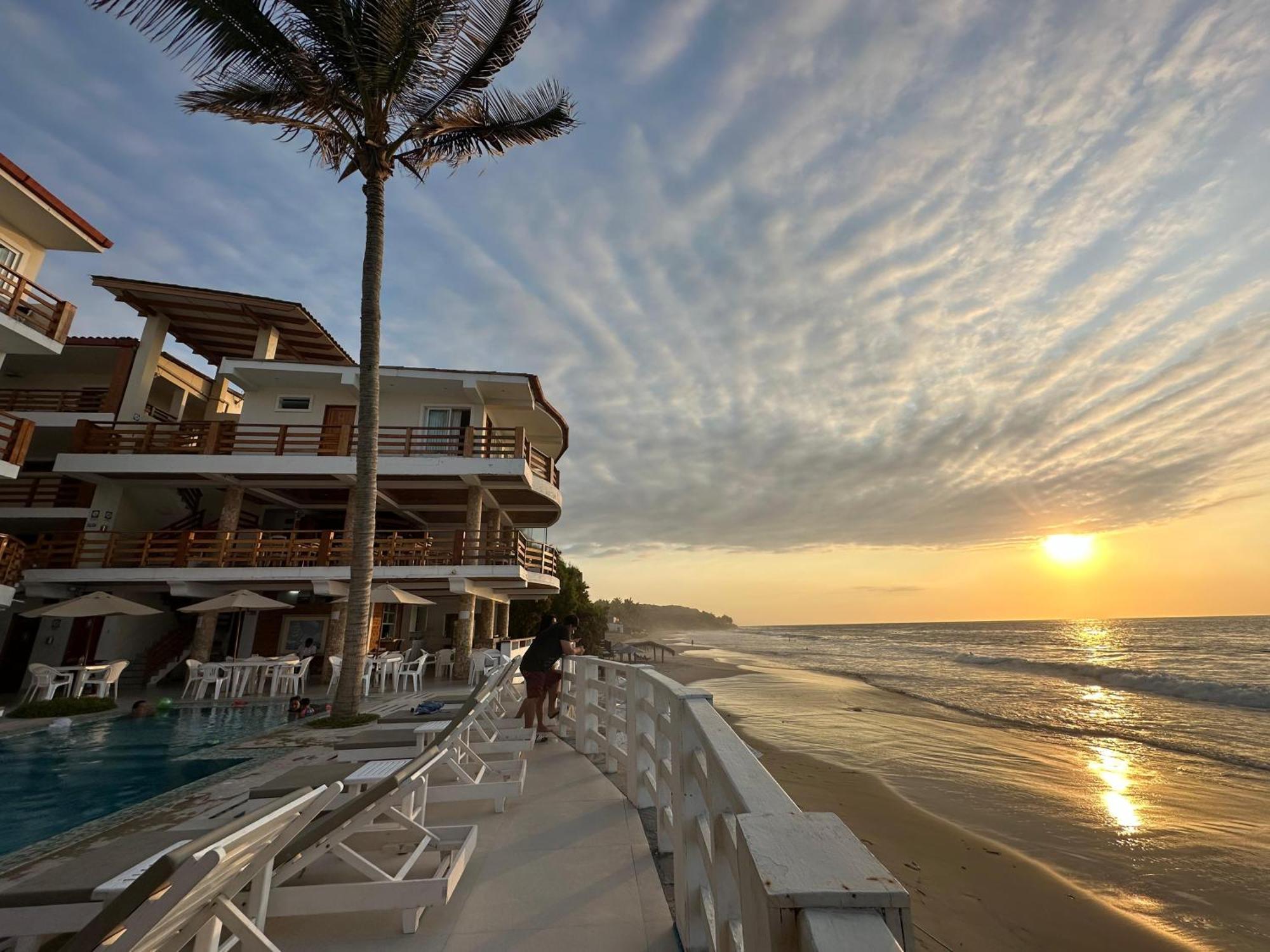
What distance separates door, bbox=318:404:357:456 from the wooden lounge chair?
15.8 metres

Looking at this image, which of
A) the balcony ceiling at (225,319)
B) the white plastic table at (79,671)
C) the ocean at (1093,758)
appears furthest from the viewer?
the balcony ceiling at (225,319)

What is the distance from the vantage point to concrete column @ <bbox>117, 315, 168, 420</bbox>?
18531mm

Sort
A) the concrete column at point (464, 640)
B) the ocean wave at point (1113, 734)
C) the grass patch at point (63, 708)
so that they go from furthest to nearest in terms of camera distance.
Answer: the concrete column at point (464, 640), the grass patch at point (63, 708), the ocean wave at point (1113, 734)

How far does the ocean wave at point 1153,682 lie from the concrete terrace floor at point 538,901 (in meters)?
23.5

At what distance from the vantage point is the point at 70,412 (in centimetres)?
1797

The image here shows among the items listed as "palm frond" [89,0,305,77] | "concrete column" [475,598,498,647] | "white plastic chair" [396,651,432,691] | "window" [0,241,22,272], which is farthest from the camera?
"concrete column" [475,598,498,647]

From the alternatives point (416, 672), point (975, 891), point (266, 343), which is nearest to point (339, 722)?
point (416, 672)

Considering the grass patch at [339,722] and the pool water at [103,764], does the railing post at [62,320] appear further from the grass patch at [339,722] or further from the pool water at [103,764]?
the grass patch at [339,722]

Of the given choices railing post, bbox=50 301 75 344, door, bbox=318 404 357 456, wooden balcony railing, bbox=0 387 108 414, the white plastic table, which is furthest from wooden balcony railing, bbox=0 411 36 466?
door, bbox=318 404 357 456

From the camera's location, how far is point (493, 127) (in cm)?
1151

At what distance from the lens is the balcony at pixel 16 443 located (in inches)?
527

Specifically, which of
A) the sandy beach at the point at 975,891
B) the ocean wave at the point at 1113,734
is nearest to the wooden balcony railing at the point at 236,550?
the sandy beach at the point at 975,891

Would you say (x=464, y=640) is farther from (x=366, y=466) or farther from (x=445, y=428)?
(x=366, y=466)

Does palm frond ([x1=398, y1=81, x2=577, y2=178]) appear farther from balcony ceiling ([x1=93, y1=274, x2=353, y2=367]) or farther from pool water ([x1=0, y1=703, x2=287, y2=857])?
pool water ([x1=0, y1=703, x2=287, y2=857])
